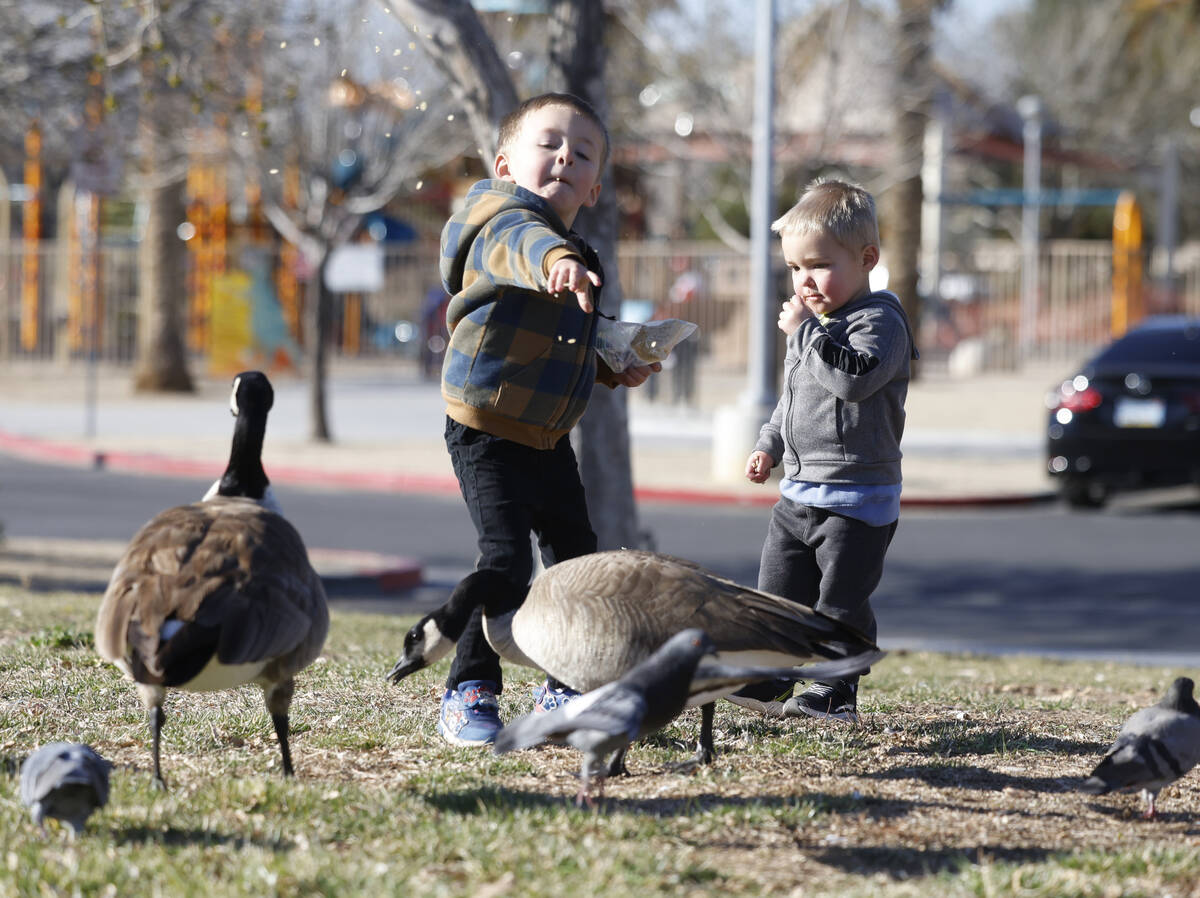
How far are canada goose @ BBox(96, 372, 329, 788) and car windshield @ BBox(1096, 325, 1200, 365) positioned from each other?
12.2 meters

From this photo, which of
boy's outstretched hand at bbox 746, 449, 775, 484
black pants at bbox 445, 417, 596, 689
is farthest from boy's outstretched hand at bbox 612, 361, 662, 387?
boy's outstretched hand at bbox 746, 449, 775, 484

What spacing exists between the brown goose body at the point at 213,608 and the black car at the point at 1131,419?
11740 mm

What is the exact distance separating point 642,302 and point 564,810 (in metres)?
26.9

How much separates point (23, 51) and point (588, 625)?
848cm

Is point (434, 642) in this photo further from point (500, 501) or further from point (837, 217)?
point (837, 217)

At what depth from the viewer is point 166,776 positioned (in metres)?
4.06

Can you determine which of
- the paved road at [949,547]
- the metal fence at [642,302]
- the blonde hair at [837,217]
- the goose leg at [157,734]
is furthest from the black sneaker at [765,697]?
the metal fence at [642,302]

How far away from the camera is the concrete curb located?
50.2ft

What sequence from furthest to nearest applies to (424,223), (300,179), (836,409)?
(424,223)
(300,179)
(836,409)

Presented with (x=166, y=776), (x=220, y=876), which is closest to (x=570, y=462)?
(x=166, y=776)

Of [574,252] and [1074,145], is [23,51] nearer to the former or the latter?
[574,252]

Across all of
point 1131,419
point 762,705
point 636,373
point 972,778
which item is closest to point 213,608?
point 636,373

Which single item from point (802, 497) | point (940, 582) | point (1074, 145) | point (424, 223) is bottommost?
point (940, 582)

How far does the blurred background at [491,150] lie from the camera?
1083 cm
